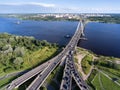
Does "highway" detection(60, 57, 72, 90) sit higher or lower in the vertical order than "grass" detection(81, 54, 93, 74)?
higher

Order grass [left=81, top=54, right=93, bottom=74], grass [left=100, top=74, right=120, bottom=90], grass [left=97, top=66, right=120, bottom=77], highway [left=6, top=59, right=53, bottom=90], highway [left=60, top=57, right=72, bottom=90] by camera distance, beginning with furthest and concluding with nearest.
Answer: grass [left=81, top=54, right=93, bottom=74]
grass [left=97, top=66, right=120, bottom=77]
grass [left=100, top=74, right=120, bottom=90]
highway [left=6, top=59, right=53, bottom=90]
highway [left=60, top=57, right=72, bottom=90]

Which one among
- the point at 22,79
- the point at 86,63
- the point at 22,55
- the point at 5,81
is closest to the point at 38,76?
the point at 22,79

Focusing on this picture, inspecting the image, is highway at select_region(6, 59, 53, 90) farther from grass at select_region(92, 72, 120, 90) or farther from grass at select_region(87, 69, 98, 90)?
grass at select_region(92, 72, 120, 90)

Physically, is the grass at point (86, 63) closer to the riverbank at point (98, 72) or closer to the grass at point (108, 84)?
the riverbank at point (98, 72)

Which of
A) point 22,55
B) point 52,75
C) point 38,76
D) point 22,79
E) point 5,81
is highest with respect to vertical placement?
point 38,76

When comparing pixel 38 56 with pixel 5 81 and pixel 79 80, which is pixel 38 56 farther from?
pixel 79 80

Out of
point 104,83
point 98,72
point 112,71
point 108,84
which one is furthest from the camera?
point 112,71

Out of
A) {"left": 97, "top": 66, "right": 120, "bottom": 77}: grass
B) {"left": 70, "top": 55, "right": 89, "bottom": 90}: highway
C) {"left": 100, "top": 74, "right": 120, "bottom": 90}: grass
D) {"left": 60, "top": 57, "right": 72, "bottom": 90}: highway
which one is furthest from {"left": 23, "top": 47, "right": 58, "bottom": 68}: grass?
{"left": 100, "top": 74, "right": 120, "bottom": 90}: grass

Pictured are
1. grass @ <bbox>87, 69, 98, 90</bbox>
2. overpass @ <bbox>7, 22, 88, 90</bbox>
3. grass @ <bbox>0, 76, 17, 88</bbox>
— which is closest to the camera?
overpass @ <bbox>7, 22, 88, 90</bbox>

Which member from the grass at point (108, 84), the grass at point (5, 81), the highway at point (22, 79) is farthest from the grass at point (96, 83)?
the grass at point (5, 81)
